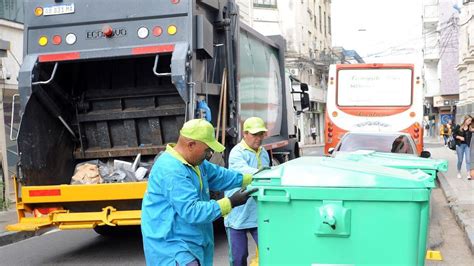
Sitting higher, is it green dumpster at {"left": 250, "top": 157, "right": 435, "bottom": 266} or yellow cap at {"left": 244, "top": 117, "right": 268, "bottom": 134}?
yellow cap at {"left": 244, "top": 117, "right": 268, "bottom": 134}

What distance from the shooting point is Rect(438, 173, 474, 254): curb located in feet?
23.0

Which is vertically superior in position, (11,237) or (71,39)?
(71,39)

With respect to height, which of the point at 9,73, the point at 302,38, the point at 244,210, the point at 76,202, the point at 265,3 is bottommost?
the point at 76,202

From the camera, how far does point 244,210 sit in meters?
4.39

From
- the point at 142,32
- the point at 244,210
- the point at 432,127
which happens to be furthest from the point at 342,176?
the point at 432,127

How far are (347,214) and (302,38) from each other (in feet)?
128

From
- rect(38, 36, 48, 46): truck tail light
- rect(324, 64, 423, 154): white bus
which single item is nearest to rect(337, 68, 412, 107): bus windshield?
rect(324, 64, 423, 154): white bus

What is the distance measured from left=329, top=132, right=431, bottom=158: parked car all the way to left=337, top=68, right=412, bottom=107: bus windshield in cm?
401

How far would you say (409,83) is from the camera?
561 inches

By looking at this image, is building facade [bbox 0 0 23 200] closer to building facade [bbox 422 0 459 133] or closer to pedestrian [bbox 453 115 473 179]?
pedestrian [bbox 453 115 473 179]

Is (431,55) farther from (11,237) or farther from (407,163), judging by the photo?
(407,163)

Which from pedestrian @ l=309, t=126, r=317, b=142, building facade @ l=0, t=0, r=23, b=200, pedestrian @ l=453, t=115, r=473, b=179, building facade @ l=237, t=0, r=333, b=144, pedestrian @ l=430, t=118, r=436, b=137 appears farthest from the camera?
pedestrian @ l=430, t=118, r=436, b=137

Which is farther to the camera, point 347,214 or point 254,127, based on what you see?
point 254,127

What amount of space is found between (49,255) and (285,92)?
19.1 feet
